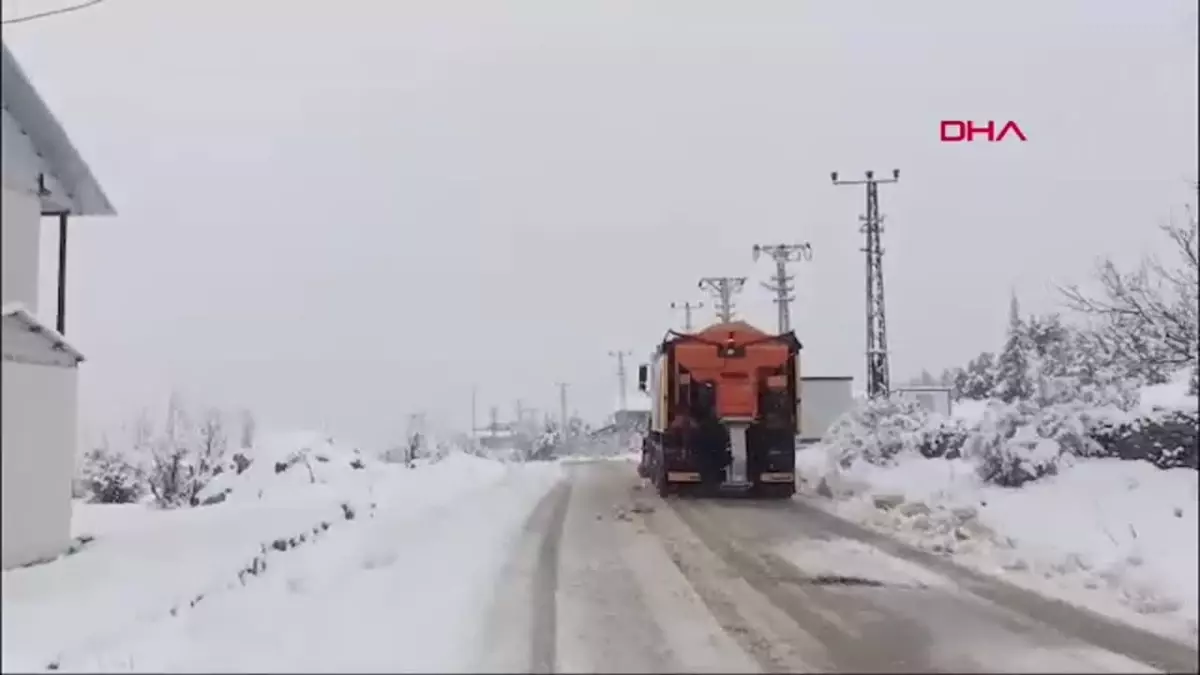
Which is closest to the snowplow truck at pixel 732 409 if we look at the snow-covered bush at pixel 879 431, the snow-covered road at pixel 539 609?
the snow-covered bush at pixel 879 431

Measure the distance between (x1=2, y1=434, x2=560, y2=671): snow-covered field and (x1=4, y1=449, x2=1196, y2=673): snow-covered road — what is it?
27 mm

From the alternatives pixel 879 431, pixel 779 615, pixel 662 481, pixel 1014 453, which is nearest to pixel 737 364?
pixel 662 481

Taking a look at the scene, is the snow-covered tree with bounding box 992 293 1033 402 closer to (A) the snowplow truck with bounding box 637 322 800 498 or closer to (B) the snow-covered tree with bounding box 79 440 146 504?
(A) the snowplow truck with bounding box 637 322 800 498

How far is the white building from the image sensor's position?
25.4ft

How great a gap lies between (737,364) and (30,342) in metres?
16.8

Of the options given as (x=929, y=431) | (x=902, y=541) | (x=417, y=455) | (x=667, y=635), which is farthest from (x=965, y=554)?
(x=417, y=455)

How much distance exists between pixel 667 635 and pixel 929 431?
72.9ft

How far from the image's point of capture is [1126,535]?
1268cm

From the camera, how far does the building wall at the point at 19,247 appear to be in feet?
23.9

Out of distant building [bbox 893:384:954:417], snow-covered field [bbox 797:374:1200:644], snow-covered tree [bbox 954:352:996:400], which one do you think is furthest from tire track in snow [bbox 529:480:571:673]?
snow-covered tree [bbox 954:352:996:400]

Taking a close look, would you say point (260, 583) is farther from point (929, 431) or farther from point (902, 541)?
point (929, 431)

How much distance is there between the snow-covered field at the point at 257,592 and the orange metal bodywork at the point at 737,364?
6339 millimetres

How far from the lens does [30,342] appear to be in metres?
8.98

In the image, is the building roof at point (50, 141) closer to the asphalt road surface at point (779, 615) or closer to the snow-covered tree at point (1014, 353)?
the asphalt road surface at point (779, 615)
